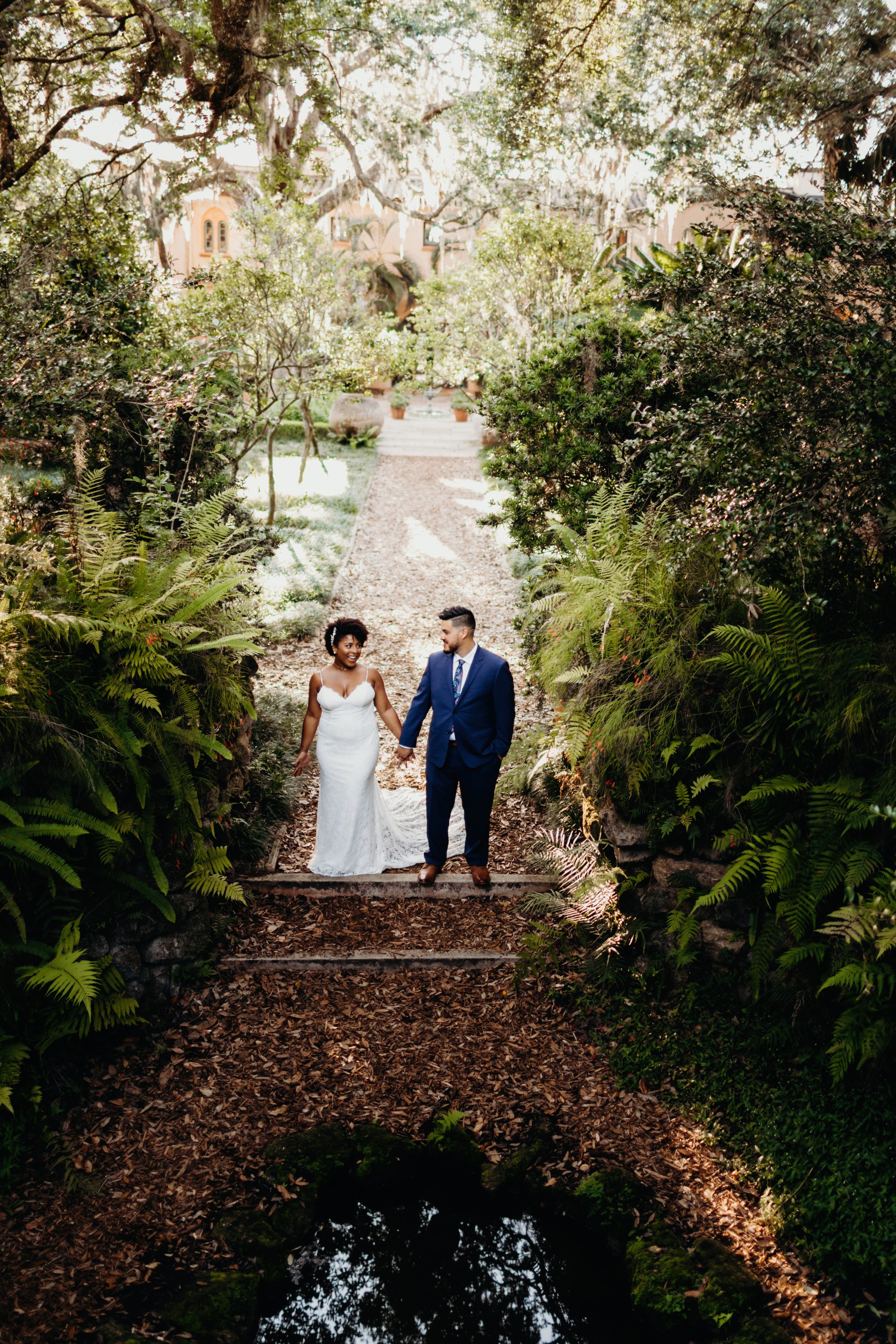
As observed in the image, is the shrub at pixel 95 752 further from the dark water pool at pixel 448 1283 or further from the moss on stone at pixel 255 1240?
the dark water pool at pixel 448 1283

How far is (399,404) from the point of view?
3041 cm

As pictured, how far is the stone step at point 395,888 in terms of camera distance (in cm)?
689

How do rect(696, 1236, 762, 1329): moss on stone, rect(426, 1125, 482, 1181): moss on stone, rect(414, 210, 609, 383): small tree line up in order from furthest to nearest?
1. rect(414, 210, 609, 383): small tree
2. rect(426, 1125, 482, 1181): moss on stone
3. rect(696, 1236, 762, 1329): moss on stone

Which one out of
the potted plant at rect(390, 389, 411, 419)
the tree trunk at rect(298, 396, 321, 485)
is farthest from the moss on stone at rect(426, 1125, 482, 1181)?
→ the potted plant at rect(390, 389, 411, 419)

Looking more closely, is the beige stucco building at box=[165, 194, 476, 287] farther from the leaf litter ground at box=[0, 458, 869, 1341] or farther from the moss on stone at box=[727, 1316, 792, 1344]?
the moss on stone at box=[727, 1316, 792, 1344]

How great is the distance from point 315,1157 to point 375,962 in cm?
143

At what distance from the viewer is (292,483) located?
65.9 feet

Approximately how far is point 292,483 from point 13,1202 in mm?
16945

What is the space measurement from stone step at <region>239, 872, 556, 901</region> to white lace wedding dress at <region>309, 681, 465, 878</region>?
0.35ft

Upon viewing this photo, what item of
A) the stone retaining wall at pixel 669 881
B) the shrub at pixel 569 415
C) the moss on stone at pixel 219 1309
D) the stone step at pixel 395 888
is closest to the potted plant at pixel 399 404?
the shrub at pixel 569 415

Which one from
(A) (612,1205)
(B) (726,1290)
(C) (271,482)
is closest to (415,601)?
(C) (271,482)

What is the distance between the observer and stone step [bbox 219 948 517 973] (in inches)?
242

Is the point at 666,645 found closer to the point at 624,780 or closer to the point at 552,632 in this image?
the point at 624,780

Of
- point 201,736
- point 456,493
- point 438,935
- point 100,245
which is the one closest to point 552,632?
point 438,935
